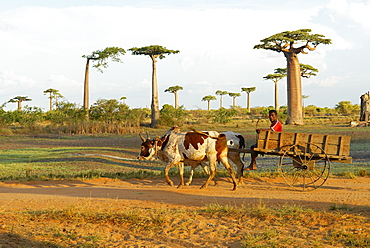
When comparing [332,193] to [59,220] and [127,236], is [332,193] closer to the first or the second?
[127,236]

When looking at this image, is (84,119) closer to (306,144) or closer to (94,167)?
(94,167)

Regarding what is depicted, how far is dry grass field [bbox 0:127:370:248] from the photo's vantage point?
22.0ft

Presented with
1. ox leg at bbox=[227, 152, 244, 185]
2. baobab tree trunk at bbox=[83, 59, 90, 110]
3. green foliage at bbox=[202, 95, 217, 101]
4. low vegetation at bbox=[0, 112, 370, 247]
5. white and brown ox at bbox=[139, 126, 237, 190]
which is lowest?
low vegetation at bbox=[0, 112, 370, 247]

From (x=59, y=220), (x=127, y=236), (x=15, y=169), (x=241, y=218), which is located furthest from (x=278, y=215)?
(x=15, y=169)

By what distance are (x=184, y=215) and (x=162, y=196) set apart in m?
2.20

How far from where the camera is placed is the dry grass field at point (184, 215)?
669 centimetres

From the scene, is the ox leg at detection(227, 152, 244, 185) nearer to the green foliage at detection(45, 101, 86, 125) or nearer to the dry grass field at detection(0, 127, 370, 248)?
the dry grass field at detection(0, 127, 370, 248)

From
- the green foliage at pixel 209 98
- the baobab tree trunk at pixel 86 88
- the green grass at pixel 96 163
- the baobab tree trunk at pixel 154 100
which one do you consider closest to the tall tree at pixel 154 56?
the baobab tree trunk at pixel 154 100

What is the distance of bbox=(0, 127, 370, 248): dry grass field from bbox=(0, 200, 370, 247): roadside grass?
1 centimetres

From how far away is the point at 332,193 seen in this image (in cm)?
1023

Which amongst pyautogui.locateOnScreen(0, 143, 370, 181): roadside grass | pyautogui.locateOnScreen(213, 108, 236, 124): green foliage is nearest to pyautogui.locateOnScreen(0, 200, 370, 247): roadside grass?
pyautogui.locateOnScreen(0, 143, 370, 181): roadside grass

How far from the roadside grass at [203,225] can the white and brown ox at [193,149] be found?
254 cm

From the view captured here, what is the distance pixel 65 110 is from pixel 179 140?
97.0 ft

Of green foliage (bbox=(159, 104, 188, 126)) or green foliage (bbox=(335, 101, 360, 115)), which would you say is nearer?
green foliage (bbox=(159, 104, 188, 126))
